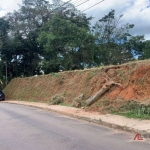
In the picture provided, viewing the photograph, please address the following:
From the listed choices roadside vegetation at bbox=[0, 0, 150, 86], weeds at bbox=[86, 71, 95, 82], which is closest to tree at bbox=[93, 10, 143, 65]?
roadside vegetation at bbox=[0, 0, 150, 86]

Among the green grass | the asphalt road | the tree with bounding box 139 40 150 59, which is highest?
the tree with bounding box 139 40 150 59

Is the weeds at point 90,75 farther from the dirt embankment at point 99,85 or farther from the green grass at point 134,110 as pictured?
the green grass at point 134,110

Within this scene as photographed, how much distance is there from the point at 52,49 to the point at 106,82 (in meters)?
12.6

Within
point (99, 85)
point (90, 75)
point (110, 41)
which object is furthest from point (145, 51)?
point (99, 85)

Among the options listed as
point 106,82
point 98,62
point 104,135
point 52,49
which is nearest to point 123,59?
point 98,62

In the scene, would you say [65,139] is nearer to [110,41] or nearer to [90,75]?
[90,75]

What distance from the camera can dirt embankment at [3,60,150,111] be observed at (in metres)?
11.9

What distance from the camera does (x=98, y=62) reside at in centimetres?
3020

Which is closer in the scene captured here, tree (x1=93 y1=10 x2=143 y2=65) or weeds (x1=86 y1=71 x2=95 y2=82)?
weeds (x1=86 y1=71 x2=95 y2=82)

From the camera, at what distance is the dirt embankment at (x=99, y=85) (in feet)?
39.2

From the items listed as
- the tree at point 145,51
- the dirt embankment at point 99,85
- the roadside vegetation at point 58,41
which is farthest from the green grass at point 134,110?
the tree at point 145,51

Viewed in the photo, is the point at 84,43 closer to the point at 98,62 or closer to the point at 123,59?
the point at 98,62

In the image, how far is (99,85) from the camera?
50.2 feet

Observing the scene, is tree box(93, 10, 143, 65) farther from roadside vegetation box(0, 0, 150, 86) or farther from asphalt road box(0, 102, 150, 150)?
asphalt road box(0, 102, 150, 150)
